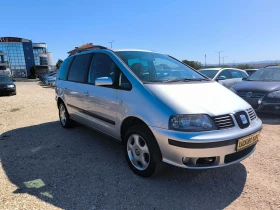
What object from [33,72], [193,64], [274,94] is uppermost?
[33,72]

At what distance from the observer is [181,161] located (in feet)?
8.10

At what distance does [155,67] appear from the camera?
11.8 ft

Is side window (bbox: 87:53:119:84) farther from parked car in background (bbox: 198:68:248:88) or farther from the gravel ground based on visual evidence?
parked car in background (bbox: 198:68:248:88)

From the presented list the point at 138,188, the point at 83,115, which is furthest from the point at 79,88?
the point at 138,188

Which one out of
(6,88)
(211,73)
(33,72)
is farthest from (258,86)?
(33,72)

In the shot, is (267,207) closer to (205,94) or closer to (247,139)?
Result: (247,139)

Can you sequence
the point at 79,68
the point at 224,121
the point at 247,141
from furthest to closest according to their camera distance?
the point at 79,68, the point at 247,141, the point at 224,121

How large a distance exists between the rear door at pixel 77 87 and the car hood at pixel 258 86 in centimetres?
457

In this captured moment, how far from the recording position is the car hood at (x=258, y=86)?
19.4 ft

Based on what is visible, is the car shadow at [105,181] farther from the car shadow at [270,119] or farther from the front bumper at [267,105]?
the front bumper at [267,105]

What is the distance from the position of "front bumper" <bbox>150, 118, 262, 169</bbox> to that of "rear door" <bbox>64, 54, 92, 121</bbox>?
6.72ft

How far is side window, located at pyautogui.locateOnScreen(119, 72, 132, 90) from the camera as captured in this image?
9.83 ft

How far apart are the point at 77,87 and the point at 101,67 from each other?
88cm

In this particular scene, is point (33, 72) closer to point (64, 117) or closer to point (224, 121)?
point (64, 117)
